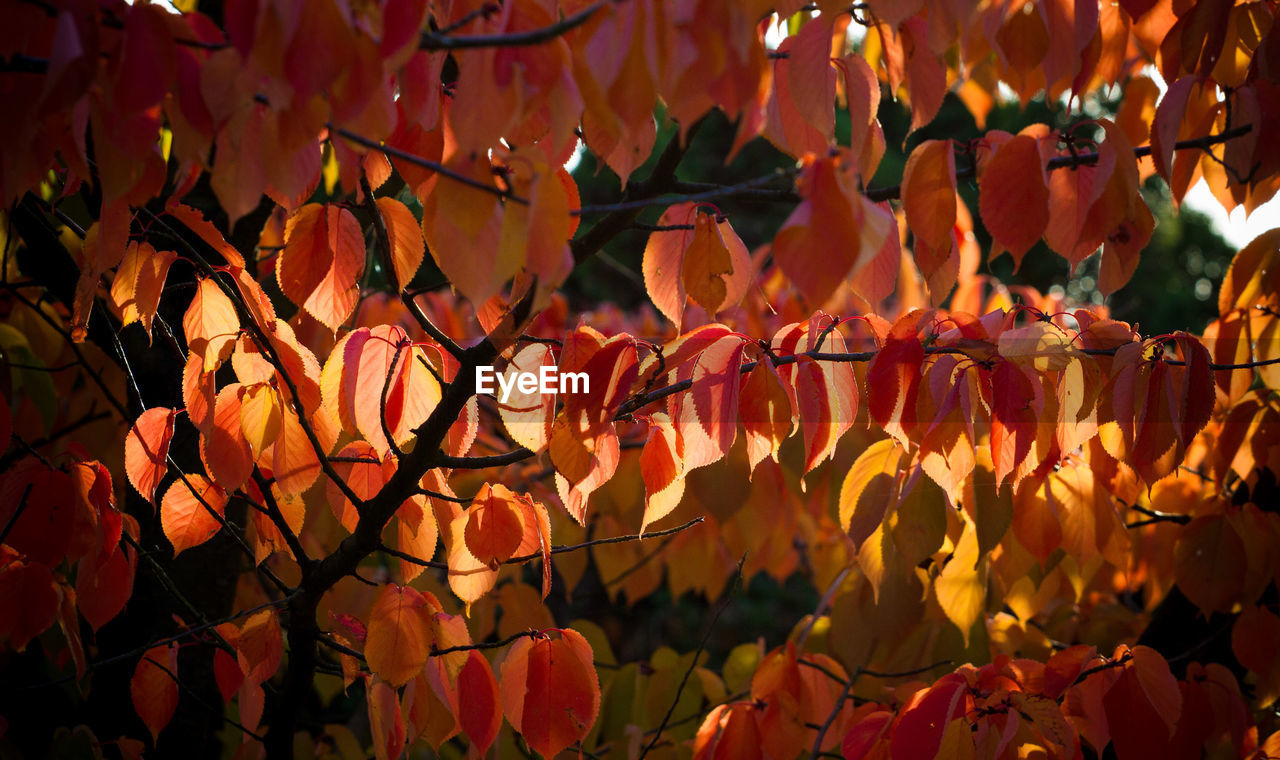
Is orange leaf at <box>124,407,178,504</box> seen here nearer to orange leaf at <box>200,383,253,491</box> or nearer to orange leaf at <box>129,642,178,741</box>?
orange leaf at <box>200,383,253,491</box>

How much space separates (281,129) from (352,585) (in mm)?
1177

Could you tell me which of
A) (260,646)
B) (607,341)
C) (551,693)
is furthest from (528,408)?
(260,646)

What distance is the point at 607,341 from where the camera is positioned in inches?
37.0

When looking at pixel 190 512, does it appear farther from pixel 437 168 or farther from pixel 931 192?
pixel 931 192

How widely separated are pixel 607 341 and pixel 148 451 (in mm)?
497

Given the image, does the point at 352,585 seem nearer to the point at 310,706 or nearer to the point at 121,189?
the point at 310,706

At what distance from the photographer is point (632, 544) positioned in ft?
6.98

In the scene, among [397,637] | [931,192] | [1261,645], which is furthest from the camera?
[1261,645]

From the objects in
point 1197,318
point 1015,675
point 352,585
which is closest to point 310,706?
point 352,585

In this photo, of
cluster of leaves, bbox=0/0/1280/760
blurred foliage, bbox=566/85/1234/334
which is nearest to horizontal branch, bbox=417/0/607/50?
cluster of leaves, bbox=0/0/1280/760

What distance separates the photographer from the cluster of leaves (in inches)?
23.1

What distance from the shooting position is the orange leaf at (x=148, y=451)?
0.92 metres

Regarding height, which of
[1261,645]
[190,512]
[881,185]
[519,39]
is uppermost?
[881,185]

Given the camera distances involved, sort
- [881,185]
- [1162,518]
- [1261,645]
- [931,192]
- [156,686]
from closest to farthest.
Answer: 1. [931,192]
2. [156,686]
3. [1261,645]
4. [1162,518]
5. [881,185]
